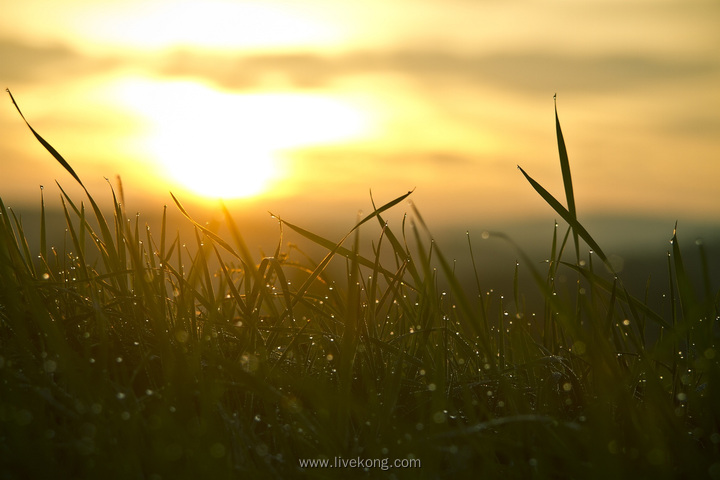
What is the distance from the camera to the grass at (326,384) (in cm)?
122

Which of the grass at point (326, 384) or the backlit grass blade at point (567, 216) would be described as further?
the backlit grass blade at point (567, 216)

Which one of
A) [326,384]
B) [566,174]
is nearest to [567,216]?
[566,174]

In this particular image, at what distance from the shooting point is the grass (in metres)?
1.22

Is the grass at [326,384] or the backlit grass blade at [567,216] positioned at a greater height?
the backlit grass blade at [567,216]

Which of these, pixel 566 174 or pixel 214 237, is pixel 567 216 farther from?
pixel 214 237

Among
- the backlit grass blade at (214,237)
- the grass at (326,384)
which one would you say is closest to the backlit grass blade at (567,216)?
the grass at (326,384)

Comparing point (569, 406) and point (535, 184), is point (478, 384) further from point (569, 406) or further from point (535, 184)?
point (535, 184)

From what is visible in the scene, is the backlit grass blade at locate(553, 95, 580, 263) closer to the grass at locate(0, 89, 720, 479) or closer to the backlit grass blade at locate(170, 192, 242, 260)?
the grass at locate(0, 89, 720, 479)

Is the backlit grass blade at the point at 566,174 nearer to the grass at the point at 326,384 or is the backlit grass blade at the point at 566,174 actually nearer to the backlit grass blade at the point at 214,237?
the grass at the point at 326,384

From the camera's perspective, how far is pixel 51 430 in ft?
3.92

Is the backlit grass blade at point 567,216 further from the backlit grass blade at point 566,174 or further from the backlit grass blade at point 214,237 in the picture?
the backlit grass blade at point 214,237

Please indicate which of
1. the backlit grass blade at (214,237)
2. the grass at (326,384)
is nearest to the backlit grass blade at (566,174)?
the grass at (326,384)

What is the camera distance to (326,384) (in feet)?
5.11

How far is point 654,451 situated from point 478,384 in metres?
0.40
